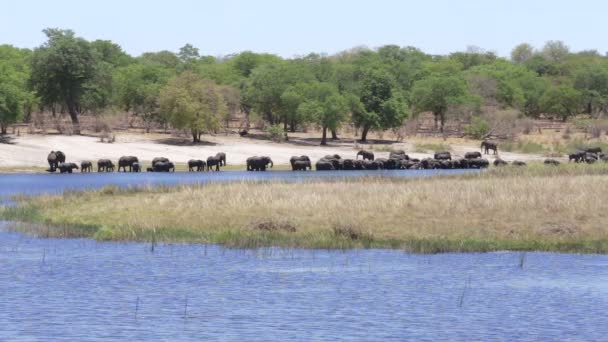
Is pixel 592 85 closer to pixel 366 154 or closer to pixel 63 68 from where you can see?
pixel 366 154

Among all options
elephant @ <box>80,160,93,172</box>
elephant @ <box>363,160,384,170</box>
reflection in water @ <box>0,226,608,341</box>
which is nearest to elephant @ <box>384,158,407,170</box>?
elephant @ <box>363,160,384,170</box>

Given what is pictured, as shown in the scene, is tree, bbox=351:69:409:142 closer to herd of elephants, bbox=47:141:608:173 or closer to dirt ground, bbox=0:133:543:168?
dirt ground, bbox=0:133:543:168

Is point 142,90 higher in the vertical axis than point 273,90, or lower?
lower

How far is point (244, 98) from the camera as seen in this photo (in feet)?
419

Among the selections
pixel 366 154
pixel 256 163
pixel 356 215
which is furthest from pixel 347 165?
pixel 356 215

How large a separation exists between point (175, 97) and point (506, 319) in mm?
80080

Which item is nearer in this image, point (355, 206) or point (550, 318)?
point (550, 318)

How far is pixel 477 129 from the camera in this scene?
11906cm

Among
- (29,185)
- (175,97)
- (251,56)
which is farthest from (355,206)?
(251,56)

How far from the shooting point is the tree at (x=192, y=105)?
100 meters

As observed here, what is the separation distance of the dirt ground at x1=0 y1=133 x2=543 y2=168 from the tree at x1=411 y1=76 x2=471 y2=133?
15.3 metres

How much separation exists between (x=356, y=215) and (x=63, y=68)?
73.5 meters

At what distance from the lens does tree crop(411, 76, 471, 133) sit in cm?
12800

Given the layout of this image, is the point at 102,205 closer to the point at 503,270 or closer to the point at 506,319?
the point at 503,270
